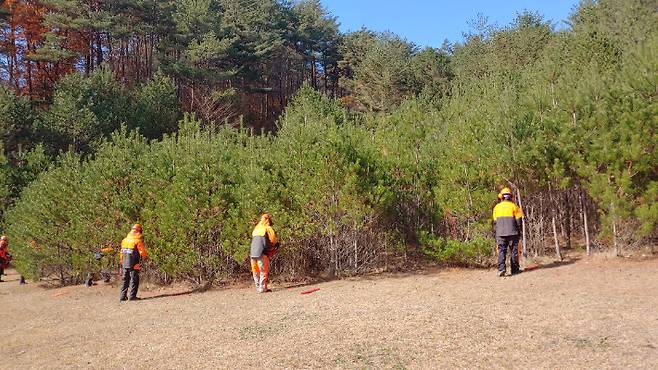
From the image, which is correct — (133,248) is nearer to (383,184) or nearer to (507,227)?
(383,184)

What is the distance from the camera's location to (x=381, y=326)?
23.5 ft

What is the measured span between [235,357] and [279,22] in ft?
135

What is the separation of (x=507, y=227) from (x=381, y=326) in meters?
4.61

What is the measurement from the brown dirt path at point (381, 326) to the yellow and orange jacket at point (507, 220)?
96 centimetres

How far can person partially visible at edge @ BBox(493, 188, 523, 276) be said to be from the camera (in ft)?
34.4

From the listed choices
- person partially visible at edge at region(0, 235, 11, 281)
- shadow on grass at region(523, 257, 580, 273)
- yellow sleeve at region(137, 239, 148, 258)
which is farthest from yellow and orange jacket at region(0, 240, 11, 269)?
shadow on grass at region(523, 257, 580, 273)

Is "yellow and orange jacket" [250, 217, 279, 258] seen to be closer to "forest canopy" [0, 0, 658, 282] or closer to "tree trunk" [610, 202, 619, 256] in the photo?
"forest canopy" [0, 0, 658, 282]

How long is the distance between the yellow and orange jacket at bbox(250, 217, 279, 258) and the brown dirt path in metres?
0.97

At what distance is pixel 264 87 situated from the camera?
4169 centimetres

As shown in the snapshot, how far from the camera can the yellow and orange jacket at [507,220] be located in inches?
412

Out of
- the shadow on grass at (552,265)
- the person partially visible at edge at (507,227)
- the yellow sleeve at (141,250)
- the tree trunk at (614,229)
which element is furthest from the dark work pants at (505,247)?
the yellow sleeve at (141,250)

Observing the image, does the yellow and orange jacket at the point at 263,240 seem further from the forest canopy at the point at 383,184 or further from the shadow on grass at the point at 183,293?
the shadow on grass at the point at 183,293

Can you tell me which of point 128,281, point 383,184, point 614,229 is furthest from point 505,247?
point 128,281

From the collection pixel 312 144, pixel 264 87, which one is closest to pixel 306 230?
pixel 312 144
